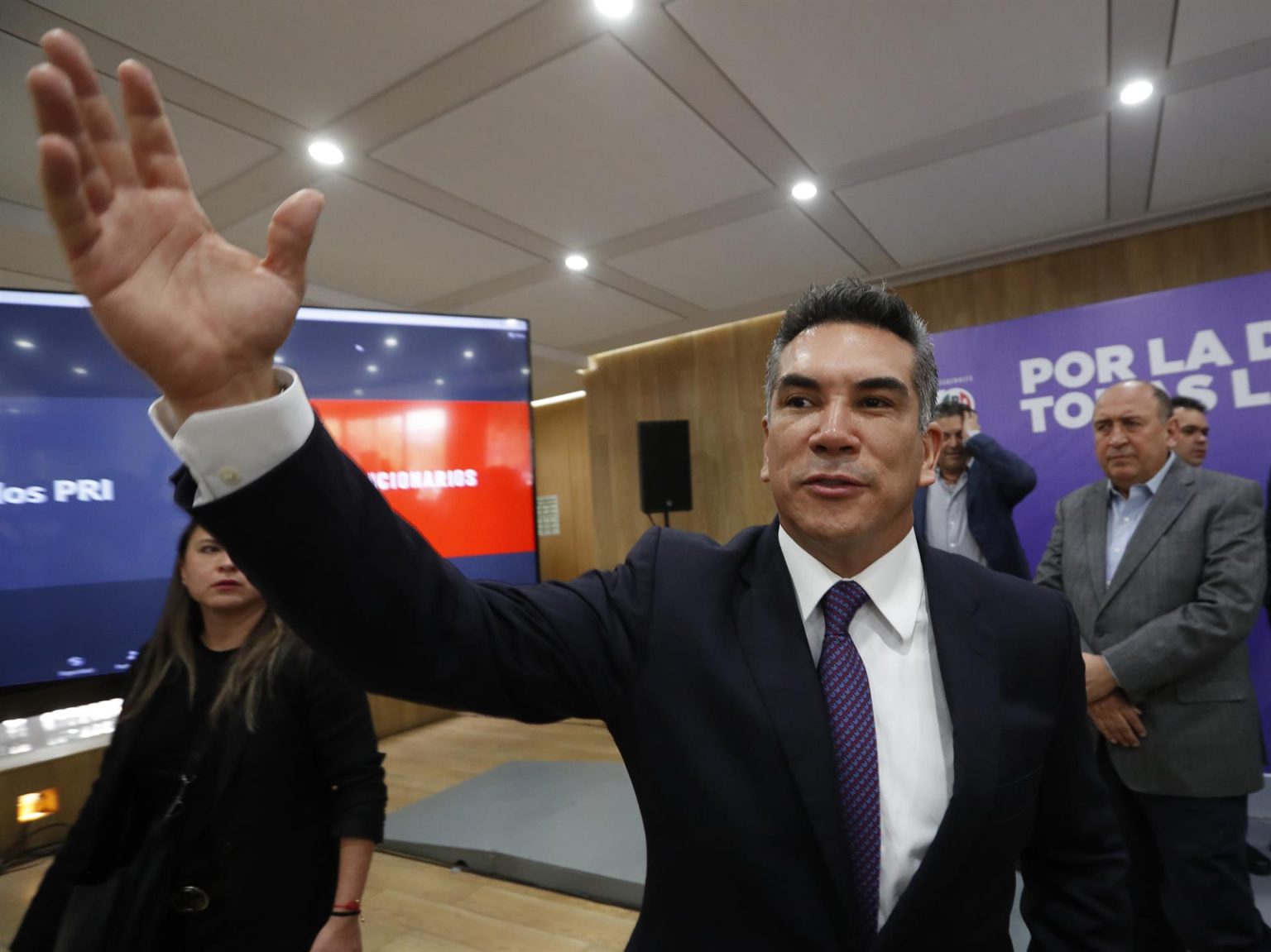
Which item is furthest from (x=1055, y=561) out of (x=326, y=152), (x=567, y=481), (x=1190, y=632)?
(x=567, y=481)

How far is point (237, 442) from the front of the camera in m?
0.61

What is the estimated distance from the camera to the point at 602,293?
4996mm

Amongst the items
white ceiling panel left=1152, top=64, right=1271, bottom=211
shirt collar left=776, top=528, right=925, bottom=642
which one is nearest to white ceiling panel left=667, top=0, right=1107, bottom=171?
white ceiling panel left=1152, top=64, right=1271, bottom=211

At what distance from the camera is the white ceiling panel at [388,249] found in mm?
3502

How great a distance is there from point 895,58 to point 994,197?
1.54m

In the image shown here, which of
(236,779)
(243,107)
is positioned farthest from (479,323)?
(236,779)

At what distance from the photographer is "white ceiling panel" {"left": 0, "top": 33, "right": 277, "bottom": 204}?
239 centimetres

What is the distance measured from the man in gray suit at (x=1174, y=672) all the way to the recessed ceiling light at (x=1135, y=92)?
1504 mm

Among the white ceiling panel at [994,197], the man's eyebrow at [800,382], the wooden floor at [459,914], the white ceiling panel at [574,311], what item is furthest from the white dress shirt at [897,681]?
the white ceiling panel at [574,311]

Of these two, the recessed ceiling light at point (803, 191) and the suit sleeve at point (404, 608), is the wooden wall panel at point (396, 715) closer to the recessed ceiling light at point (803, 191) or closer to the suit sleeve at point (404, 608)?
the recessed ceiling light at point (803, 191)

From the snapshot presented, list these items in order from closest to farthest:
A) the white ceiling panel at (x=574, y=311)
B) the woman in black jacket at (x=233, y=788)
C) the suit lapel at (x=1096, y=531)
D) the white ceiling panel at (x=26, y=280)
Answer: the woman in black jacket at (x=233, y=788)
the suit lapel at (x=1096, y=531)
the white ceiling panel at (x=26, y=280)
the white ceiling panel at (x=574, y=311)

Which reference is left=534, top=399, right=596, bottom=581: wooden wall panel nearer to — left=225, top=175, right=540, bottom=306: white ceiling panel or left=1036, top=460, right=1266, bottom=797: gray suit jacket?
left=225, top=175, right=540, bottom=306: white ceiling panel

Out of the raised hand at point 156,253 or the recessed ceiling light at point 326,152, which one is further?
the recessed ceiling light at point 326,152

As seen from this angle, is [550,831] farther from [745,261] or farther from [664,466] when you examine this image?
[745,261]
